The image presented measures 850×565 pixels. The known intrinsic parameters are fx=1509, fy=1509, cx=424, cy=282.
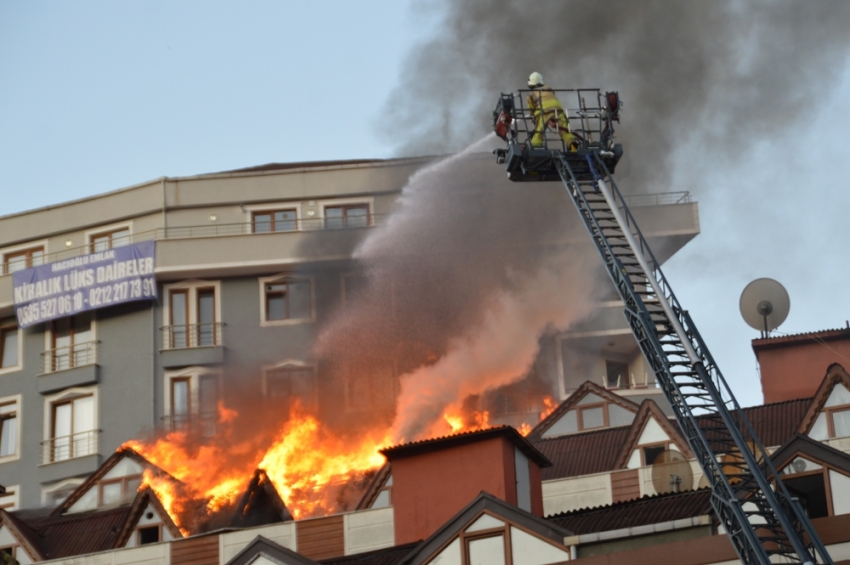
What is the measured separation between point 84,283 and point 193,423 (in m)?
7.23

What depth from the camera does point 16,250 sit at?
58375 mm

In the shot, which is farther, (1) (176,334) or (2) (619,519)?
(1) (176,334)

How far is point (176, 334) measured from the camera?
179ft

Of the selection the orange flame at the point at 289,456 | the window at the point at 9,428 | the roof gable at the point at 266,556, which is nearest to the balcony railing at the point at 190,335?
the orange flame at the point at 289,456

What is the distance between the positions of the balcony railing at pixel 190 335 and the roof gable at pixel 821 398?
964 inches

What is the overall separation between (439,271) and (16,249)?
16.9 meters

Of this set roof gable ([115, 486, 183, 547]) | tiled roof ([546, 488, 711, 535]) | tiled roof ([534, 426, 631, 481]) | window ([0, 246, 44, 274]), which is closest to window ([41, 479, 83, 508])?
window ([0, 246, 44, 274])

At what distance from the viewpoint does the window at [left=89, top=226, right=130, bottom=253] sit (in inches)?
2235

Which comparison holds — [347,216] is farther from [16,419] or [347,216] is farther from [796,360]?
[796,360]

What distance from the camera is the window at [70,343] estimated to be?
182 feet

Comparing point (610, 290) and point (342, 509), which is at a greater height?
point (610, 290)

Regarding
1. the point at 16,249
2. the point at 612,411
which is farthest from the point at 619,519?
the point at 16,249

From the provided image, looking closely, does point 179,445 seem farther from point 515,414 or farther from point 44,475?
point 515,414

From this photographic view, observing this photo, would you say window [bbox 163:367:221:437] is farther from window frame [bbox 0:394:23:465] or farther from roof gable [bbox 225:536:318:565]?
roof gable [bbox 225:536:318:565]
